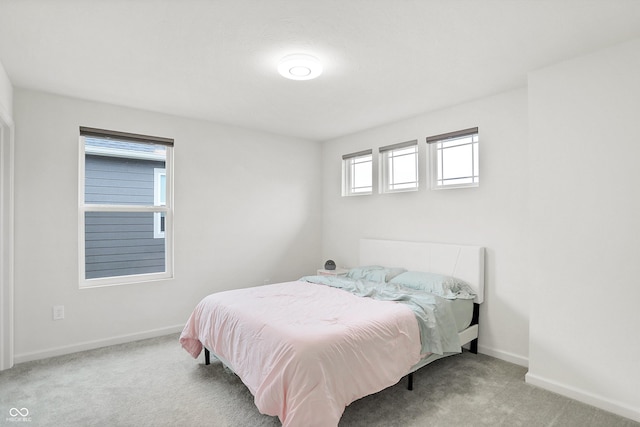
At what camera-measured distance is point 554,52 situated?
7.87 feet

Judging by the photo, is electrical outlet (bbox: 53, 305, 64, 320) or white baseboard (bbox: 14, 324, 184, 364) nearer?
white baseboard (bbox: 14, 324, 184, 364)

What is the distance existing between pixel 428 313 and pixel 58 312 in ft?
11.3

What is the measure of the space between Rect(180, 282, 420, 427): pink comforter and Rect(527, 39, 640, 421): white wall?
42.7 inches

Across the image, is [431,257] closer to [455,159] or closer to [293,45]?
[455,159]

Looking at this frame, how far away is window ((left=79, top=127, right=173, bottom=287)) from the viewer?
3467 millimetres

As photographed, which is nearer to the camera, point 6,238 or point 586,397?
point 586,397

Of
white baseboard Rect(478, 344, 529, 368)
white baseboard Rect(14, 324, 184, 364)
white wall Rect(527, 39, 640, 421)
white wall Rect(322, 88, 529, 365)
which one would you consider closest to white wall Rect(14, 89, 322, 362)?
white baseboard Rect(14, 324, 184, 364)

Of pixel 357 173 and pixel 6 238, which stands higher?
pixel 357 173

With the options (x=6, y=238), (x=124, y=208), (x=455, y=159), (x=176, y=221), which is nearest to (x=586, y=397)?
(x=455, y=159)

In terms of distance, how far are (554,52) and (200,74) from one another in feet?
8.87

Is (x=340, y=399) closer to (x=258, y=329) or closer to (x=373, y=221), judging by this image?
(x=258, y=329)

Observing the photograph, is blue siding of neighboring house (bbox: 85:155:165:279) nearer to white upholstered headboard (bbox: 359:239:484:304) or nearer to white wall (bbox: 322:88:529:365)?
white upholstered headboard (bbox: 359:239:484:304)

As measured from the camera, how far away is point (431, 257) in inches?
143

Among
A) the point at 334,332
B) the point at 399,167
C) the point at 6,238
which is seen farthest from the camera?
the point at 399,167
